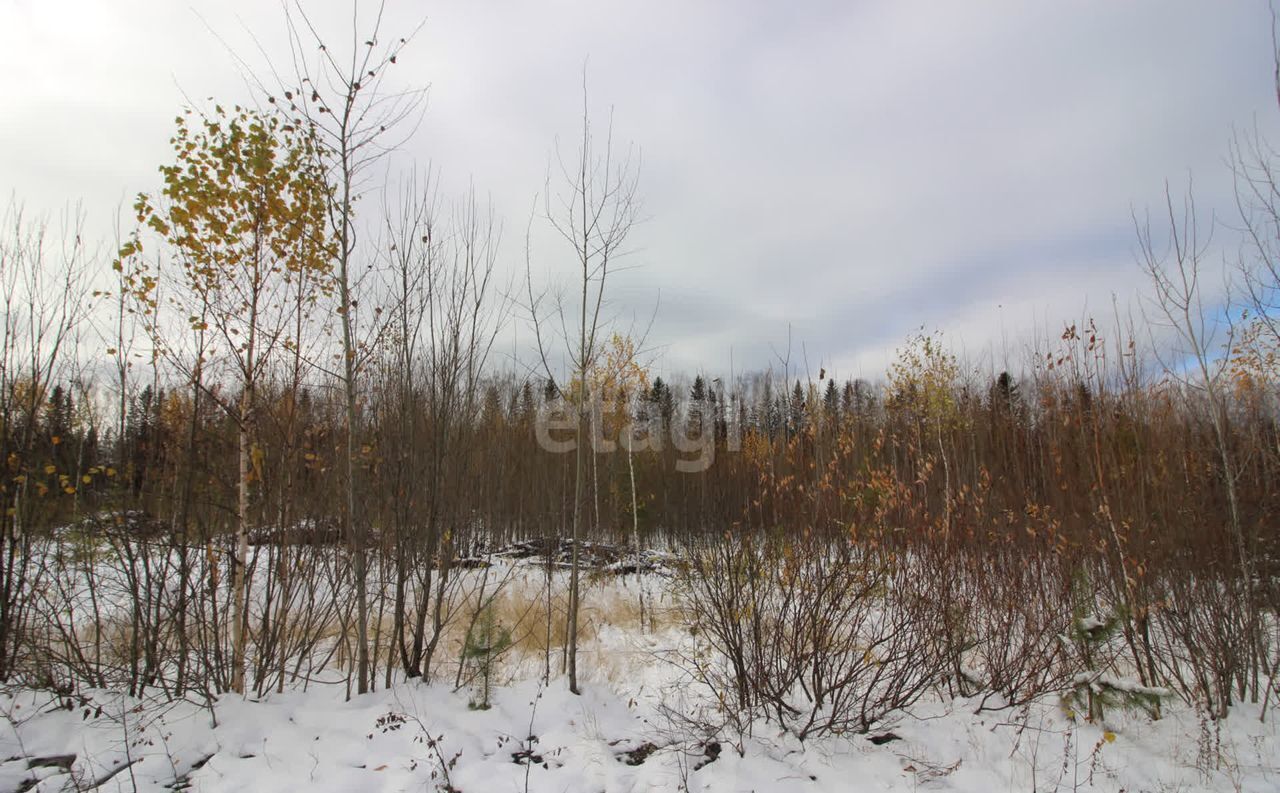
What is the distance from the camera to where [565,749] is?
3773mm

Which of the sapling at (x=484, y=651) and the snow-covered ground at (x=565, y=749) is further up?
the sapling at (x=484, y=651)

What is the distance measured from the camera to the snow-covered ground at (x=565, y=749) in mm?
3209

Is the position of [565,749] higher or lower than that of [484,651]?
lower

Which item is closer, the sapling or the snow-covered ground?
the snow-covered ground

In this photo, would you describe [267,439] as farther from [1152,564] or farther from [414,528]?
[1152,564]

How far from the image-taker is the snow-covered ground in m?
3.21

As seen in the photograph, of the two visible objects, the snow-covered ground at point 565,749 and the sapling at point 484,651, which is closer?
the snow-covered ground at point 565,749

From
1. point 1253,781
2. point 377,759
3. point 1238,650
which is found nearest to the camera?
point 1253,781

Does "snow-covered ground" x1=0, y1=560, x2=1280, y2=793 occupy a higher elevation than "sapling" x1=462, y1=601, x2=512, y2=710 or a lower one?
lower

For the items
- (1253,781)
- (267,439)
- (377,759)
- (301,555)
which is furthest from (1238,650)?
(267,439)

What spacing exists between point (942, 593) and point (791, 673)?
4.09 feet

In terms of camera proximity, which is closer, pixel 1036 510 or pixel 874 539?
pixel 874 539

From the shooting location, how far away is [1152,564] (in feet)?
13.7

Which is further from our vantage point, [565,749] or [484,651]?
[484,651]
